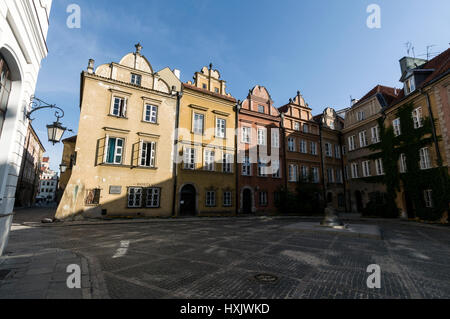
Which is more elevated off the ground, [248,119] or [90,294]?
[248,119]

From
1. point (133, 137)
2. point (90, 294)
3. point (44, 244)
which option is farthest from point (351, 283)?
point (133, 137)

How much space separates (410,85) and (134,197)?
2733 centimetres

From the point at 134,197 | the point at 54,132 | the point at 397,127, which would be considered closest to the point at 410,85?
the point at 397,127

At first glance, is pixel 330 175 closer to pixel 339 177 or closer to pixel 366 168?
pixel 339 177

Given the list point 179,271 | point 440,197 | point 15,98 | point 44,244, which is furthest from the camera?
point 440,197

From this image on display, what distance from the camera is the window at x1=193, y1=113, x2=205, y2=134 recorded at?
70.7ft

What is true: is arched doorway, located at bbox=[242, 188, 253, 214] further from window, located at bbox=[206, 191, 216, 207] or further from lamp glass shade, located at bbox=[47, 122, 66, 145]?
lamp glass shade, located at bbox=[47, 122, 66, 145]

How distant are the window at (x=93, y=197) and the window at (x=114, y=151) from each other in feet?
7.74

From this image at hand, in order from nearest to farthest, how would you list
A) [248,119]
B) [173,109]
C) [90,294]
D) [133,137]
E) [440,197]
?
[90,294]
[440,197]
[133,137]
[173,109]
[248,119]

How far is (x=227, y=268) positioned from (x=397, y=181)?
2283 cm

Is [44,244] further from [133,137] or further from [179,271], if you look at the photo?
[133,137]

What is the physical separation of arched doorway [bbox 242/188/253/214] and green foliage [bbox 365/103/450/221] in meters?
13.8

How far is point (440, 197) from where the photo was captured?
16.8 metres

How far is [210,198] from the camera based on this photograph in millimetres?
21109
